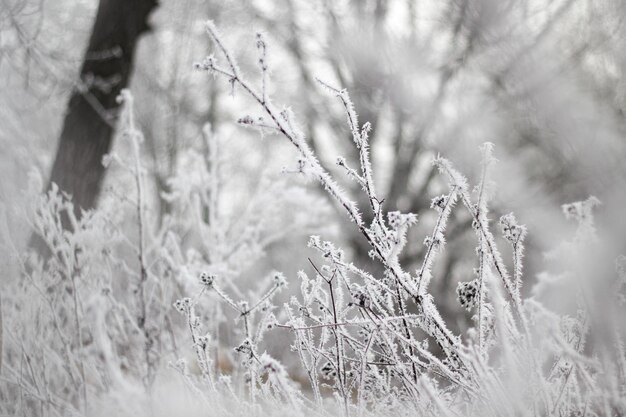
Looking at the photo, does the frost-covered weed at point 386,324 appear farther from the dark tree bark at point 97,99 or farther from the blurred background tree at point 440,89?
the blurred background tree at point 440,89

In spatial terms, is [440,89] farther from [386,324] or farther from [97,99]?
[386,324]

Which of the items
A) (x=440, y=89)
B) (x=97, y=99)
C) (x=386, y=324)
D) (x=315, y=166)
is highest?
(x=440, y=89)

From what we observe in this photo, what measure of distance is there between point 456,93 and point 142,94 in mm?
5578

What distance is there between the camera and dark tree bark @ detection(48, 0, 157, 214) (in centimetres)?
412

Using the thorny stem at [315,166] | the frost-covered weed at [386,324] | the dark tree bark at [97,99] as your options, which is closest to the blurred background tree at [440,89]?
the dark tree bark at [97,99]

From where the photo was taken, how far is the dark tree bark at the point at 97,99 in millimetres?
4117

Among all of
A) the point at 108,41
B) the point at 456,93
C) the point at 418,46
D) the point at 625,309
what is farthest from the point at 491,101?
the point at 625,309

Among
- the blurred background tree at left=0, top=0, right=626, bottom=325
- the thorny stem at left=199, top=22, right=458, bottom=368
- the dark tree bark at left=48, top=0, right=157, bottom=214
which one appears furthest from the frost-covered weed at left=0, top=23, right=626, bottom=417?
the blurred background tree at left=0, top=0, right=626, bottom=325

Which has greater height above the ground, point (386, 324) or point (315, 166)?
point (315, 166)

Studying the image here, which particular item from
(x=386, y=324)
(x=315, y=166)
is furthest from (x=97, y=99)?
(x=386, y=324)

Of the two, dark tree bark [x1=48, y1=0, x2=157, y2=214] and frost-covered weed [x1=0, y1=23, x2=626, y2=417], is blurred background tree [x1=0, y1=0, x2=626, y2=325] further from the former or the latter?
frost-covered weed [x1=0, y1=23, x2=626, y2=417]

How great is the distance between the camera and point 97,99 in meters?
4.33

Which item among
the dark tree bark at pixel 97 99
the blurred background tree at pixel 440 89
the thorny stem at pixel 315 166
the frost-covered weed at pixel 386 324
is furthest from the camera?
the blurred background tree at pixel 440 89

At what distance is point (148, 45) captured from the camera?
9070 mm
